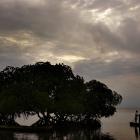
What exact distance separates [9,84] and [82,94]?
1593 centimetres

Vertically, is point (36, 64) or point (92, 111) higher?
point (36, 64)

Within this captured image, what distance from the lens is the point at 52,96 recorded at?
81312 mm

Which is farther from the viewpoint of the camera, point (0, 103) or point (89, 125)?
point (89, 125)

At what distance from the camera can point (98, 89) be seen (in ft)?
312

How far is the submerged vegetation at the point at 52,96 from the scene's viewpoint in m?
73.4

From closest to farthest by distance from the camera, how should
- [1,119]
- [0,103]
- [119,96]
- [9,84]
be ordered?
[0,103], [1,119], [9,84], [119,96]

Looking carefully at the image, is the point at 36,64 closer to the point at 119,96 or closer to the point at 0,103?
the point at 0,103

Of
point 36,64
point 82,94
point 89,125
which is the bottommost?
point 89,125

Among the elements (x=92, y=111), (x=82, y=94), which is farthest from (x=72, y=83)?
(x=92, y=111)

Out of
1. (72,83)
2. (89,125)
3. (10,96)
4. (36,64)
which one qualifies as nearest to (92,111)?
(89,125)

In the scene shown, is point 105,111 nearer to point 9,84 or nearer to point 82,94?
point 82,94

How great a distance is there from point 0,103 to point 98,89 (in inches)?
1160

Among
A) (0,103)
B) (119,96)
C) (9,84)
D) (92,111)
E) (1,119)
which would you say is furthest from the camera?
(119,96)

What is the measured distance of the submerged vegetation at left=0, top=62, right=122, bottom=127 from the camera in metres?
73.4
